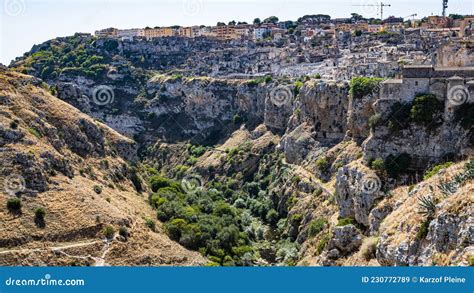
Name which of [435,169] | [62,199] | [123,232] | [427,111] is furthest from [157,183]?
[435,169]

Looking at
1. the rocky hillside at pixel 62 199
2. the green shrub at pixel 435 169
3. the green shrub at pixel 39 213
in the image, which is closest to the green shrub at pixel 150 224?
the rocky hillside at pixel 62 199

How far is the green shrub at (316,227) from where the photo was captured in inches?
2067

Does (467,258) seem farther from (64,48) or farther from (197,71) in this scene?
(64,48)

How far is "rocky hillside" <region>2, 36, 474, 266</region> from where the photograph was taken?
36.2m

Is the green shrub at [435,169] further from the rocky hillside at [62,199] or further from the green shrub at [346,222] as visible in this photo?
the rocky hillside at [62,199]

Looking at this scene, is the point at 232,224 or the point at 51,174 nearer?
the point at 51,174

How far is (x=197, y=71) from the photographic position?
11612 centimetres

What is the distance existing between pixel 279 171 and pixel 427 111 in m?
31.1

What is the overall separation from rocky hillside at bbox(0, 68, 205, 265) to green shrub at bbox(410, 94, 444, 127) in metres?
19.9

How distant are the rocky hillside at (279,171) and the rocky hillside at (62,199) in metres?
0.22

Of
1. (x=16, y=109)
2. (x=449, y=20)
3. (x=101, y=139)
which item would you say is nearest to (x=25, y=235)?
(x=16, y=109)

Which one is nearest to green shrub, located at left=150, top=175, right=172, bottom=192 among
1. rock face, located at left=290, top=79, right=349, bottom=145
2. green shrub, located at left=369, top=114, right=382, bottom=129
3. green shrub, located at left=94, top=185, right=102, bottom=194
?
green shrub, located at left=94, top=185, right=102, bottom=194

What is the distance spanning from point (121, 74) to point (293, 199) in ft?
204

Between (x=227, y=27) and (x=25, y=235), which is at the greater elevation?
(x=227, y=27)
